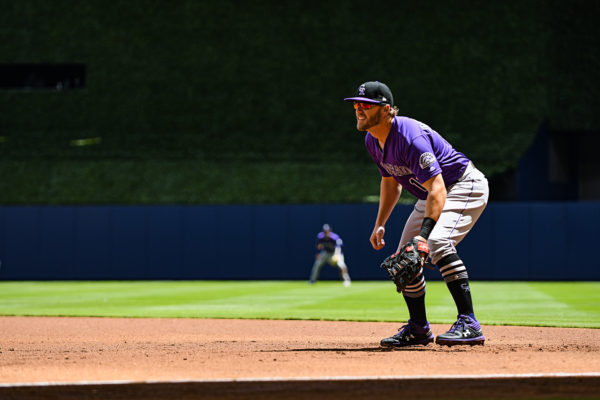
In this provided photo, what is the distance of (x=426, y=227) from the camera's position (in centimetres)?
684

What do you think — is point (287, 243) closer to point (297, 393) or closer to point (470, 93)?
point (470, 93)

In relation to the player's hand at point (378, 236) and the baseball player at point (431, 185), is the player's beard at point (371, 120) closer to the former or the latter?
the baseball player at point (431, 185)

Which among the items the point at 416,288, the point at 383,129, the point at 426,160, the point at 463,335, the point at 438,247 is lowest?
the point at 463,335

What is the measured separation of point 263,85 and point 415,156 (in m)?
Result: 23.5

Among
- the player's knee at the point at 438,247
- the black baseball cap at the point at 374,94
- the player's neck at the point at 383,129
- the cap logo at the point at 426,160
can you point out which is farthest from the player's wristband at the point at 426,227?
the black baseball cap at the point at 374,94

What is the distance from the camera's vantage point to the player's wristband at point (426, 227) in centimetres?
682

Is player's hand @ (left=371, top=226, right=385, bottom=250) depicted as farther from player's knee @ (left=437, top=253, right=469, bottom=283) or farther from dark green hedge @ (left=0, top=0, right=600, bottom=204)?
dark green hedge @ (left=0, top=0, right=600, bottom=204)

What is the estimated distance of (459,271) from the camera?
702cm

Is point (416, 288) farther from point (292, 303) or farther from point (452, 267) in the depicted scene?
point (292, 303)

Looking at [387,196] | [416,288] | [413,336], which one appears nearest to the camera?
[416,288]

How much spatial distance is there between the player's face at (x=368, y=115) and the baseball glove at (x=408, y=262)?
984 mm

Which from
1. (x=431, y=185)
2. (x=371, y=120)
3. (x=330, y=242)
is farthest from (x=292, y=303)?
(x=431, y=185)

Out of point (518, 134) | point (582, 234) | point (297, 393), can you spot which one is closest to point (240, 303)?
point (297, 393)

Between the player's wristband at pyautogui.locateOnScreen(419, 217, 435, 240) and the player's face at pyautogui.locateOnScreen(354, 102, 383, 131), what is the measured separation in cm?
86
